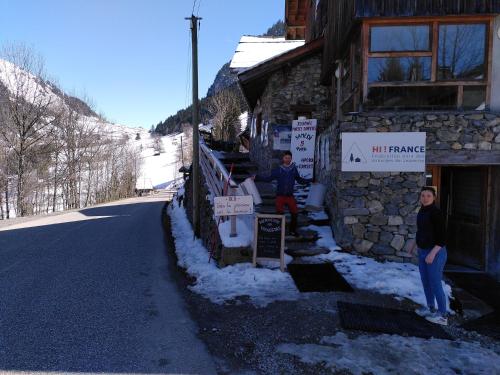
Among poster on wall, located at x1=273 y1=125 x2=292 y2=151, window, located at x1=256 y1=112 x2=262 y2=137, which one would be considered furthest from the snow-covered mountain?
poster on wall, located at x1=273 y1=125 x2=292 y2=151

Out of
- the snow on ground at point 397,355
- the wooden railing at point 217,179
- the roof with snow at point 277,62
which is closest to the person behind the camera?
the snow on ground at point 397,355

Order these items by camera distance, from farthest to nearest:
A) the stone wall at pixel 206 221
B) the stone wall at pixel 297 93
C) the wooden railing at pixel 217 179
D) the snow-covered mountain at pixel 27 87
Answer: the snow-covered mountain at pixel 27 87
the stone wall at pixel 297 93
the stone wall at pixel 206 221
the wooden railing at pixel 217 179

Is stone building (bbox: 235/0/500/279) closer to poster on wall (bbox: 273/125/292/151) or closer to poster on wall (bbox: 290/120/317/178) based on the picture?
poster on wall (bbox: 290/120/317/178)

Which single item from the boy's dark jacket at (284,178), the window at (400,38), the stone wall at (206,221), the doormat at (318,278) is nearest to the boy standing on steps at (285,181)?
the boy's dark jacket at (284,178)

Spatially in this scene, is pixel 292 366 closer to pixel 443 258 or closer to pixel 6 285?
pixel 443 258

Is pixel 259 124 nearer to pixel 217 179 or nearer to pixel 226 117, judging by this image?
pixel 217 179

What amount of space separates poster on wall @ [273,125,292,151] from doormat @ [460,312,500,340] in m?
8.24

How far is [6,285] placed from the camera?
6008 millimetres

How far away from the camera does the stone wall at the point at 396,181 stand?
6992 mm

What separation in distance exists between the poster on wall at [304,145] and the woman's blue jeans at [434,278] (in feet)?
22.8

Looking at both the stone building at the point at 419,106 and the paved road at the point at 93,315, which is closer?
the paved road at the point at 93,315

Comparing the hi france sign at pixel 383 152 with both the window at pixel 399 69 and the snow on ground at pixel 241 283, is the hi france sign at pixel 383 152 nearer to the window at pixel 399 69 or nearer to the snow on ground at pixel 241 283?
the window at pixel 399 69

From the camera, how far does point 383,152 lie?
7.16 meters

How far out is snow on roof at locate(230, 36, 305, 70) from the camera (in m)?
14.5
